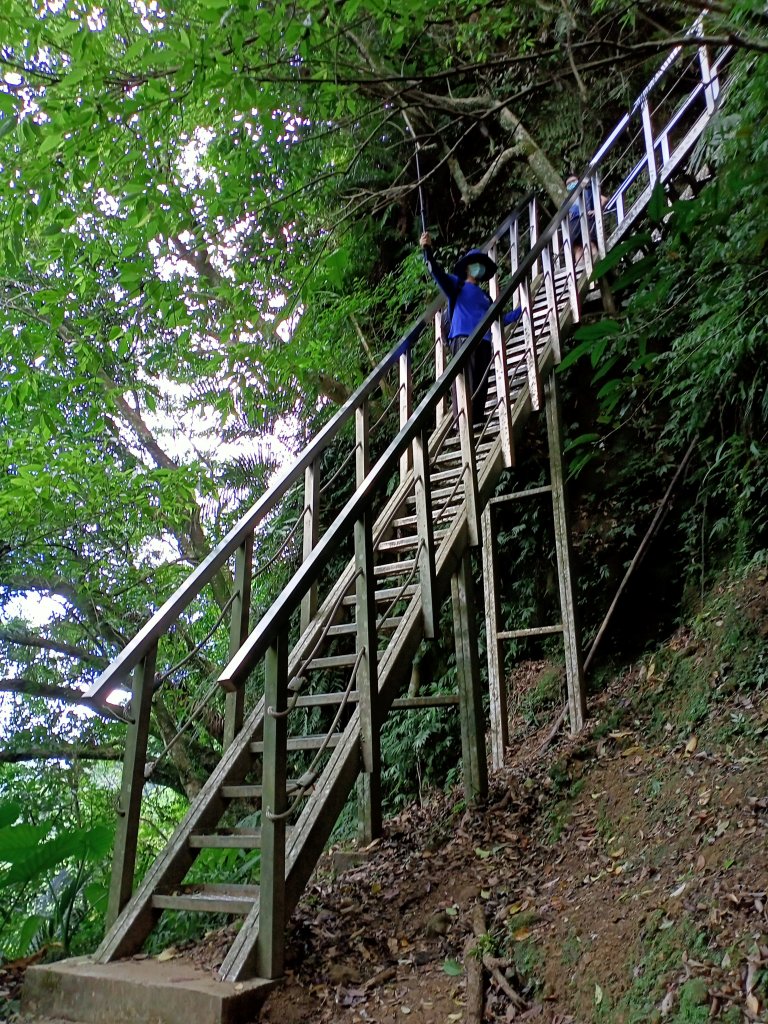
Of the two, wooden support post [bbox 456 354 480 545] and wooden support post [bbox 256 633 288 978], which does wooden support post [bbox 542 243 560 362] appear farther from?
wooden support post [bbox 256 633 288 978]

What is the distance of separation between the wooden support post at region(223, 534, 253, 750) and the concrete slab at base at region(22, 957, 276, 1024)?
135 cm

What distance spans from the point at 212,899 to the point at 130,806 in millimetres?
594

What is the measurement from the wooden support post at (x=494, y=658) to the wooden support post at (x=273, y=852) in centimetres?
306

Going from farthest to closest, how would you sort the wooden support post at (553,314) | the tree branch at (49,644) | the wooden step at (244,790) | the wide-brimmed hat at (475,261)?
the tree branch at (49,644), the wide-brimmed hat at (475,261), the wooden support post at (553,314), the wooden step at (244,790)

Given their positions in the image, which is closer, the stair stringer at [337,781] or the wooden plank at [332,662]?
the stair stringer at [337,781]

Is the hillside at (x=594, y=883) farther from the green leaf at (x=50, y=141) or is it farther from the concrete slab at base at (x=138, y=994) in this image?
the green leaf at (x=50, y=141)

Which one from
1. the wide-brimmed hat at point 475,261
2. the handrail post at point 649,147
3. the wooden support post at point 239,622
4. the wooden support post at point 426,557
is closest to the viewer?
the wooden support post at point 239,622

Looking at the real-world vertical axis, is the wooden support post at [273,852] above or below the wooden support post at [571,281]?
below

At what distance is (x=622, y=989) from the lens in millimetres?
3113

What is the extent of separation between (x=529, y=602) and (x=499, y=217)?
5868mm

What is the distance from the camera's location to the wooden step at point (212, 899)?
3602 mm

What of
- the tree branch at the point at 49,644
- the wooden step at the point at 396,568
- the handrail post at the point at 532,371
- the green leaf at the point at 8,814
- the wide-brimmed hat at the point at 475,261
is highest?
the wide-brimmed hat at the point at 475,261

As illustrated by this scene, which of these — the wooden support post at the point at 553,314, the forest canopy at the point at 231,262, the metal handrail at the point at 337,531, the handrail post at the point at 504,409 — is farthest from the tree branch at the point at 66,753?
the wooden support post at the point at 553,314

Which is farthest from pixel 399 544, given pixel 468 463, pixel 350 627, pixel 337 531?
pixel 337 531
